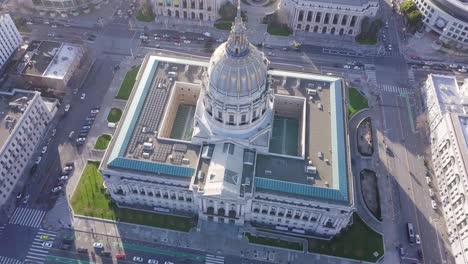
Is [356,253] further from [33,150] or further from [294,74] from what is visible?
[33,150]

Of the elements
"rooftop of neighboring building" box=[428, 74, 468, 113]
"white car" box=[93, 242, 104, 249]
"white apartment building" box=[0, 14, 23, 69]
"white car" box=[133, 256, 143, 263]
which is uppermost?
"rooftop of neighboring building" box=[428, 74, 468, 113]

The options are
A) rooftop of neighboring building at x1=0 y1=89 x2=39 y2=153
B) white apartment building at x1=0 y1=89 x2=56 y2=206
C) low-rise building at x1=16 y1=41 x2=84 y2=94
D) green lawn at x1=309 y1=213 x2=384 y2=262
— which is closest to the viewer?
green lawn at x1=309 y1=213 x2=384 y2=262

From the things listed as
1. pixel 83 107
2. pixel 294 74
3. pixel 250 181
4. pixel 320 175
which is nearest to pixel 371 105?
pixel 294 74

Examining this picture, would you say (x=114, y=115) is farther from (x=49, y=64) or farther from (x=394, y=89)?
(x=394, y=89)

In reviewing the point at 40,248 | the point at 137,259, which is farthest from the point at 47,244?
the point at 137,259

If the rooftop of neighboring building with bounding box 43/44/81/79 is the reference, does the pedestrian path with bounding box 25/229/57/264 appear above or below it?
below

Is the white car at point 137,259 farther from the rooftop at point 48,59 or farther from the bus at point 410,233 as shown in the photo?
the bus at point 410,233

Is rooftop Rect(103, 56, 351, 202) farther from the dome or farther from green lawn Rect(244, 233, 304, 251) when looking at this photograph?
green lawn Rect(244, 233, 304, 251)

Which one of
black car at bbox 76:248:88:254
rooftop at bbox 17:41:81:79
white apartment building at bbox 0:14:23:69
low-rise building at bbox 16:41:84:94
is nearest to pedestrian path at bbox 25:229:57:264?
black car at bbox 76:248:88:254
